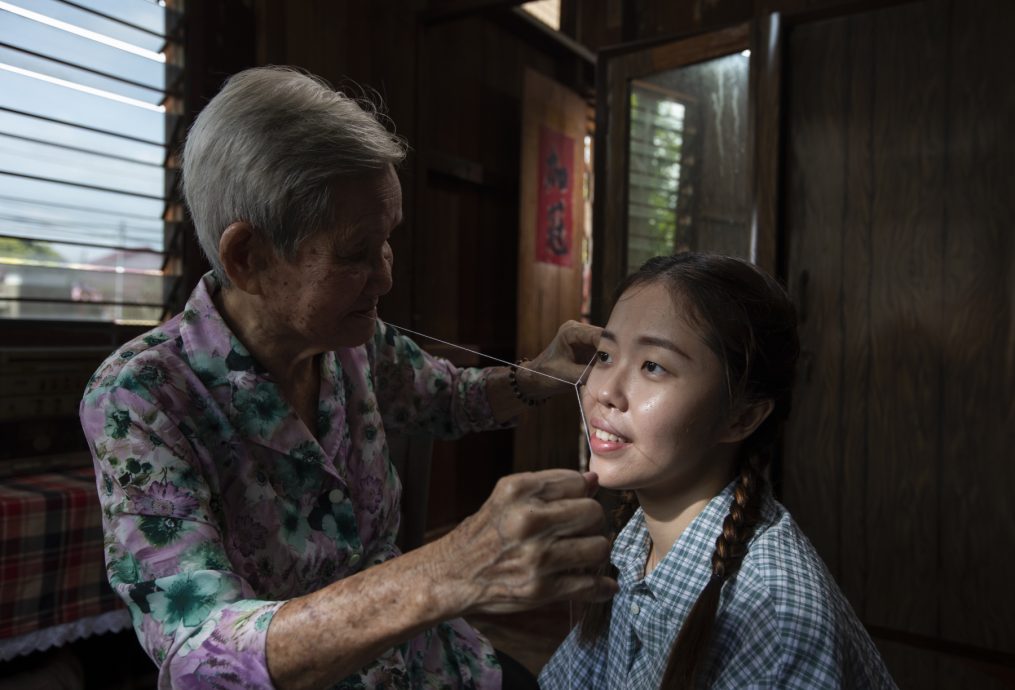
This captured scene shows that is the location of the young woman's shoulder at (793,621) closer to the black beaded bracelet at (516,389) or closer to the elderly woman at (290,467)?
the elderly woman at (290,467)

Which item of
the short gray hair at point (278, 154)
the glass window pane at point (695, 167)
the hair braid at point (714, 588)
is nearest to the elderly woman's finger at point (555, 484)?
the hair braid at point (714, 588)

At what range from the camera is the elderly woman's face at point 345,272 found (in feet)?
3.65

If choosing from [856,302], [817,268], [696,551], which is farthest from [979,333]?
[696,551]

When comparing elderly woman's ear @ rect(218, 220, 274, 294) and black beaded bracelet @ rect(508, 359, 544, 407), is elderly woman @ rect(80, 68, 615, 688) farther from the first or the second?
black beaded bracelet @ rect(508, 359, 544, 407)

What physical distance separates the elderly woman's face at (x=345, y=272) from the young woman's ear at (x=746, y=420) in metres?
0.59

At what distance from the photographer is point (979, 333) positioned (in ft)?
9.67

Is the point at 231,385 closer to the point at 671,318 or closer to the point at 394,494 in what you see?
the point at 394,494

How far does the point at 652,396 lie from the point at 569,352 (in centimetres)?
20

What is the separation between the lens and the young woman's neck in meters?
1.23

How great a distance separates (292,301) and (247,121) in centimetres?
27

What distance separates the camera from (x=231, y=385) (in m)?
1.20

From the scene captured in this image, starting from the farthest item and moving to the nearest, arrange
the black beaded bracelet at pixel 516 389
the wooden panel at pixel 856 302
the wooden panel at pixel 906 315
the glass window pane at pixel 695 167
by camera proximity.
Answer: the glass window pane at pixel 695 167 → the wooden panel at pixel 856 302 → the wooden panel at pixel 906 315 → the black beaded bracelet at pixel 516 389

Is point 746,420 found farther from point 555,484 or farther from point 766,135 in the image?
point 766,135

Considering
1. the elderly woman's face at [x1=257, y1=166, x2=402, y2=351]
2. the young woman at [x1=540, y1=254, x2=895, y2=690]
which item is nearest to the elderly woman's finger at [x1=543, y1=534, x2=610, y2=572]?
the young woman at [x1=540, y1=254, x2=895, y2=690]
